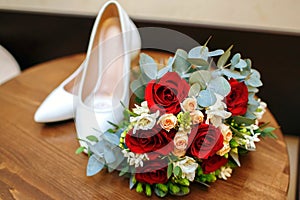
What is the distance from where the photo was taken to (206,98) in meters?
0.55

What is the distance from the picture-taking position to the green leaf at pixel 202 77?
0.57 metres

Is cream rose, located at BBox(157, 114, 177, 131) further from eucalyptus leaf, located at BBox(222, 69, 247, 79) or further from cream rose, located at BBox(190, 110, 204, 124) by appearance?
eucalyptus leaf, located at BBox(222, 69, 247, 79)

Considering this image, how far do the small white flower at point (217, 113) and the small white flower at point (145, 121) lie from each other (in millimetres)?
87

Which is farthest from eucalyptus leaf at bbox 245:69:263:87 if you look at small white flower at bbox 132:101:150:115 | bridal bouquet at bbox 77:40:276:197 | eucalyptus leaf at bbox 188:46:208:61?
small white flower at bbox 132:101:150:115

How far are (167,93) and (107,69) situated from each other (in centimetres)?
32

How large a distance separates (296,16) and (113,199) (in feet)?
2.63

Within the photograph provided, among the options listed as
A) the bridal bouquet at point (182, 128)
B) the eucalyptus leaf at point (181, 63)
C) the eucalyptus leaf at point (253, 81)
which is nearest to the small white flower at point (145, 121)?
the bridal bouquet at point (182, 128)

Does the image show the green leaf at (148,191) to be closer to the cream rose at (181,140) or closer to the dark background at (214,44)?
the cream rose at (181,140)

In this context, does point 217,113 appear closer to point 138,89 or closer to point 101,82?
point 138,89

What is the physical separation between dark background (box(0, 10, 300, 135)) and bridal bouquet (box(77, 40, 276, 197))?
0.49 meters

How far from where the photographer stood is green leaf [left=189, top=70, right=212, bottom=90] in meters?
0.57

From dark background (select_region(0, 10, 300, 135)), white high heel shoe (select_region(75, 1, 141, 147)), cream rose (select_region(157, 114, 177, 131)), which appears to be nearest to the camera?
cream rose (select_region(157, 114, 177, 131))

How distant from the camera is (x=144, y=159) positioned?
57cm

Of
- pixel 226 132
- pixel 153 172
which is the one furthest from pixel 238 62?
pixel 153 172
